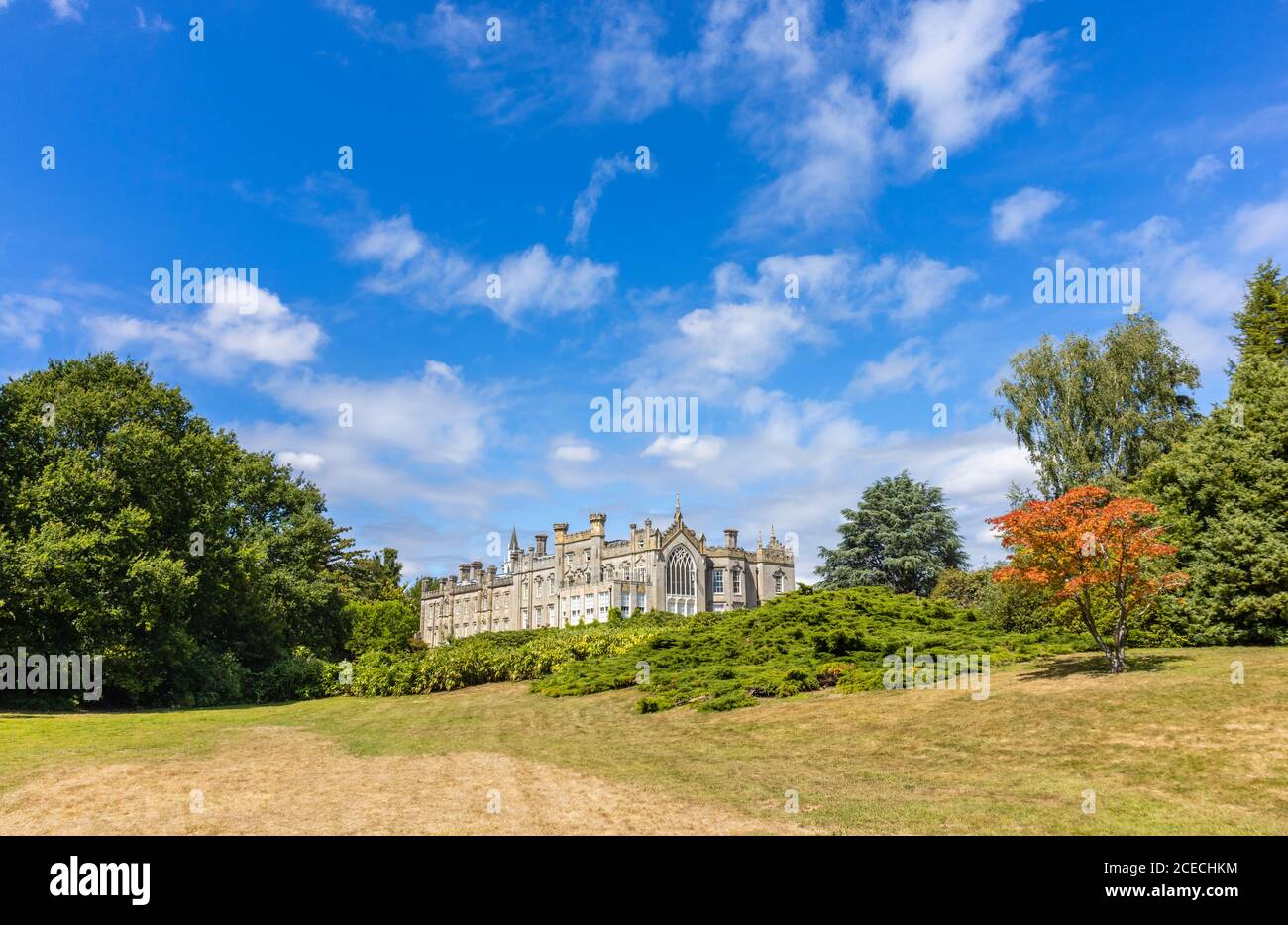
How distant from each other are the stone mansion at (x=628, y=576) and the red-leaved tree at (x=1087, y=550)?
160 ft

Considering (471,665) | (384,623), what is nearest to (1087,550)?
(471,665)

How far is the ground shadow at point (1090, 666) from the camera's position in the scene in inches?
695

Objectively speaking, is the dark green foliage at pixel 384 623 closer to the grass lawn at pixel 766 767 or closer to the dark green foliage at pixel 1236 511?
the grass lawn at pixel 766 767

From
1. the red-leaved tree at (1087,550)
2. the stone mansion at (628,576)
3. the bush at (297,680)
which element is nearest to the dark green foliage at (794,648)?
the red-leaved tree at (1087,550)

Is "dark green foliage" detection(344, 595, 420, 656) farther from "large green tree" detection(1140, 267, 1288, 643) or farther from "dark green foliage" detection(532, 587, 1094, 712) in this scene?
"large green tree" detection(1140, 267, 1288, 643)

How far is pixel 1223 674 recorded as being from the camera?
50.6 ft

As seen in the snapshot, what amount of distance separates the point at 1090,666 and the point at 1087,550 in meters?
3.84

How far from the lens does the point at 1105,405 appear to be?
38281mm

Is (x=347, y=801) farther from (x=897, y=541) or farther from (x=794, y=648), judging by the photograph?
(x=897, y=541)

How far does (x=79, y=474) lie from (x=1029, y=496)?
41.8 m

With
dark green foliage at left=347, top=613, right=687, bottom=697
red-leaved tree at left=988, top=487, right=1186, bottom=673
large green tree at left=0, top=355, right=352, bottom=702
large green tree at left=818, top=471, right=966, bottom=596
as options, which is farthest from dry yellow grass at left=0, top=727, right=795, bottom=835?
large green tree at left=818, top=471, right=966, bottom=596

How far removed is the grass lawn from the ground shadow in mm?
82

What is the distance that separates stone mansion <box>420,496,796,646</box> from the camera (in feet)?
228
